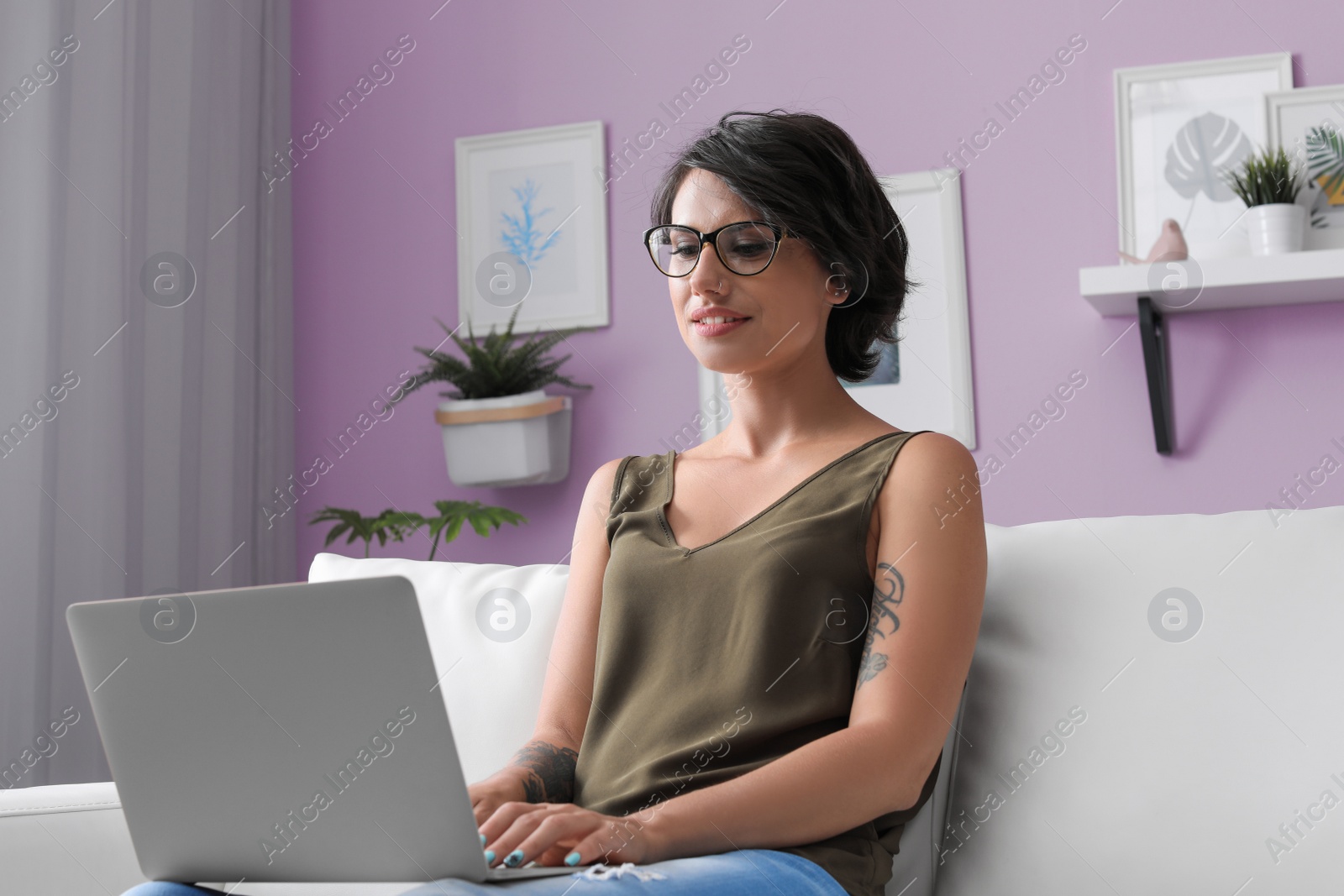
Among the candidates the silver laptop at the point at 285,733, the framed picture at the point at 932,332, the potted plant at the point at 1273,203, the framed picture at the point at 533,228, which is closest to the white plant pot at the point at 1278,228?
the potted plant at the point at 1273,203

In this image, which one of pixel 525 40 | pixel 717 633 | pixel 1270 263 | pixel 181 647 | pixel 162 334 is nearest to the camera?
pixel 181 647

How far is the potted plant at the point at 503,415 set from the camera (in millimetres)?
2746

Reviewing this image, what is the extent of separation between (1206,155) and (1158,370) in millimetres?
495

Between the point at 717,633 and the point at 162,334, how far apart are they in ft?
6.35

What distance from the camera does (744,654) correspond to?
3.62 ft

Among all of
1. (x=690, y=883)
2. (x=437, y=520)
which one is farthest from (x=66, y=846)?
(x=437, y=520)

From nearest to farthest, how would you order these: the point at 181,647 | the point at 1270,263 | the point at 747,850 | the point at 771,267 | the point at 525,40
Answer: the point at 181,647 → the point at 747,850 → the point at 771,267 → the point at 1270,263 → the point at 525,40

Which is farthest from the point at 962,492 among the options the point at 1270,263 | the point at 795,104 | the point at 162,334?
the point at 162,334

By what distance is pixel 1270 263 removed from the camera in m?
2.31

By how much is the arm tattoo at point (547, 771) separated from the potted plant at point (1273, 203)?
187 centimetres

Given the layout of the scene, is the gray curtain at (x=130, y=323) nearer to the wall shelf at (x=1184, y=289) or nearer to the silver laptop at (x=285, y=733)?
the silver laptop at (x=285, y=733)

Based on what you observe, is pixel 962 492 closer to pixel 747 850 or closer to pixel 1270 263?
pixel 747 850

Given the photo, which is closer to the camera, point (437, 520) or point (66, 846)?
point (66, 846)

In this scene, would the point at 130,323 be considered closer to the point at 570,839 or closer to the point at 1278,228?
the point at 570,839
